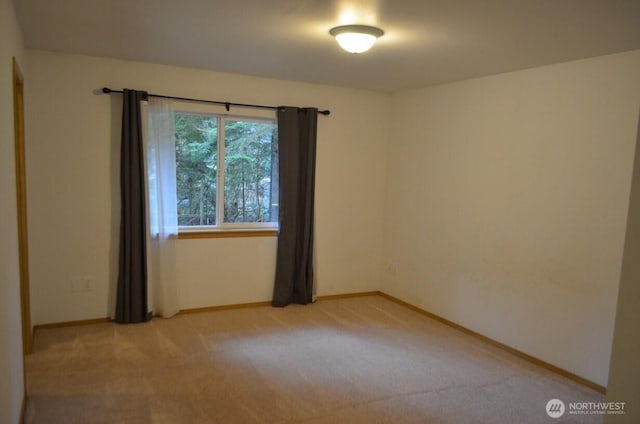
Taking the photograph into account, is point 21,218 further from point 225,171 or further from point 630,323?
point 630,323

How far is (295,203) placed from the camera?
464 centimetres

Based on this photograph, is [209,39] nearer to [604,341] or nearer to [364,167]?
[364,167]

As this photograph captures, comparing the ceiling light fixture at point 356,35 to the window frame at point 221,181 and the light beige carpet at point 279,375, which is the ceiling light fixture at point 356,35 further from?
the light beige carpet at point 279,375

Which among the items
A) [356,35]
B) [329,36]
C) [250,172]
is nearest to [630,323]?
[356,35]

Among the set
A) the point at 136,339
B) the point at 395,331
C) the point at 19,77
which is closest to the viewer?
the point at 19,77

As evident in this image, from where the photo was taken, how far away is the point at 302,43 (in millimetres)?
3168

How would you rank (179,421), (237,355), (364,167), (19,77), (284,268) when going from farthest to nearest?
(364,167) → (284,268) → (237,355) → (19,77) → (179,421)

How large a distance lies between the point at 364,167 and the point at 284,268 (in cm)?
147

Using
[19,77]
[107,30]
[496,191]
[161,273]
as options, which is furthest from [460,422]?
[19,77]

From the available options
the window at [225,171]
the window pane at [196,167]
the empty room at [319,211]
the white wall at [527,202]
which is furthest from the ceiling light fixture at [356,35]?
the window pane at [196,167]

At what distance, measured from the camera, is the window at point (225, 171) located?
435cm

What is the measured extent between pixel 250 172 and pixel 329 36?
1.99 m

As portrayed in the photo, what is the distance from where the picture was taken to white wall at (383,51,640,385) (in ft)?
9.93

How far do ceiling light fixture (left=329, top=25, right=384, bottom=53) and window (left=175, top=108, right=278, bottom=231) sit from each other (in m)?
1.85
